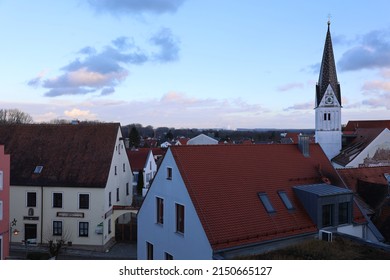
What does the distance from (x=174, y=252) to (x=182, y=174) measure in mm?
2585

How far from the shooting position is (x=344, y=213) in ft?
45.0

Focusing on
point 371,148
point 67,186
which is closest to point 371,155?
point 371,148

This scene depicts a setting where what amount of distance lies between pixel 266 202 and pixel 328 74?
32.0m

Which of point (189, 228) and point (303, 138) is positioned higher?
point (303, 138)

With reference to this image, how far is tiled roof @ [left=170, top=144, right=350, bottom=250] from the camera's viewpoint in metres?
11.3

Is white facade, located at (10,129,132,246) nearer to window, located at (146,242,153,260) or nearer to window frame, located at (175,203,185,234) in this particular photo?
window, located at (146,242,153,260)

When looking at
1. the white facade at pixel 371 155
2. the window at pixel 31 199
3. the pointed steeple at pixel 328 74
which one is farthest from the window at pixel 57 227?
the pointed steeple at pixel 328 74

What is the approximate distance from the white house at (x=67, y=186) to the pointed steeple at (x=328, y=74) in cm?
2586

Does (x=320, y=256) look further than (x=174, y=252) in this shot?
No

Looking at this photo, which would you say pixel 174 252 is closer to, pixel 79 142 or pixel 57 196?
pixel 57 196

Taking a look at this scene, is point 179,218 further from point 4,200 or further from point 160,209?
point 4,200
